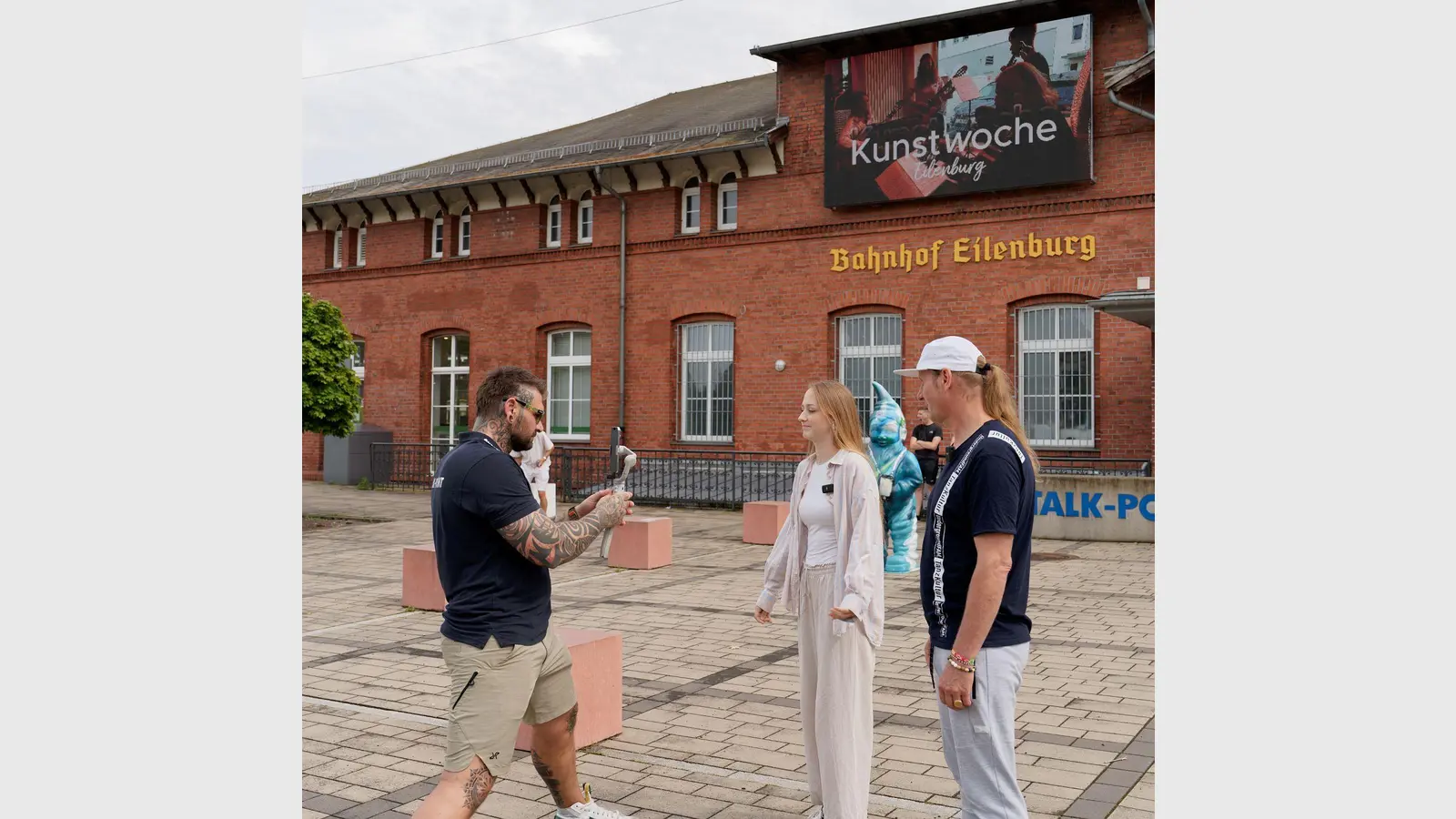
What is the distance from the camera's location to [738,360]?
2230cm

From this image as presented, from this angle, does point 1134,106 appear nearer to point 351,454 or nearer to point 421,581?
point 421,581

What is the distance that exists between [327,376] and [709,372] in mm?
7753

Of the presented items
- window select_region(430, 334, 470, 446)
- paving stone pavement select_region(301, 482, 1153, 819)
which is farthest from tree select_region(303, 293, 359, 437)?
window select_region(430, 334, 470, 446)

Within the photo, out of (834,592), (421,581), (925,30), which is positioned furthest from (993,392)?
(925,30)

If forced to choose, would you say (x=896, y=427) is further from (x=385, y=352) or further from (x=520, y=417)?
(x=385, y=352)

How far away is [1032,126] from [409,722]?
16.0m

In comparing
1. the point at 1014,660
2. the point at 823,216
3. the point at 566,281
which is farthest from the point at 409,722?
the point at 566,281

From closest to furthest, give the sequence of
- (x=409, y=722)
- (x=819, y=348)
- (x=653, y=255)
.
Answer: (x=409, y=722) → (x=819, y=348) → (x=653, y=255)

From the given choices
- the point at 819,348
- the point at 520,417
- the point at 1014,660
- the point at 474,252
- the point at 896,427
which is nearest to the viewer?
the point at 1014,660

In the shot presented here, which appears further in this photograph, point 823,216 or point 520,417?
point 823,216

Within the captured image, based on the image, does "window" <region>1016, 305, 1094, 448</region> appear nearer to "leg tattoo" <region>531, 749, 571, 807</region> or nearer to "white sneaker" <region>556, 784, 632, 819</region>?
"white sneaker" <region>556, 784, 632, 819</region>

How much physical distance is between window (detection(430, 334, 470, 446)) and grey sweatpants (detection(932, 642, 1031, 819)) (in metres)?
23.5

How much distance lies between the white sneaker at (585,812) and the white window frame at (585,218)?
20.7 m

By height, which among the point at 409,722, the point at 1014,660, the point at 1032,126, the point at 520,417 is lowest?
the point at 409,722
